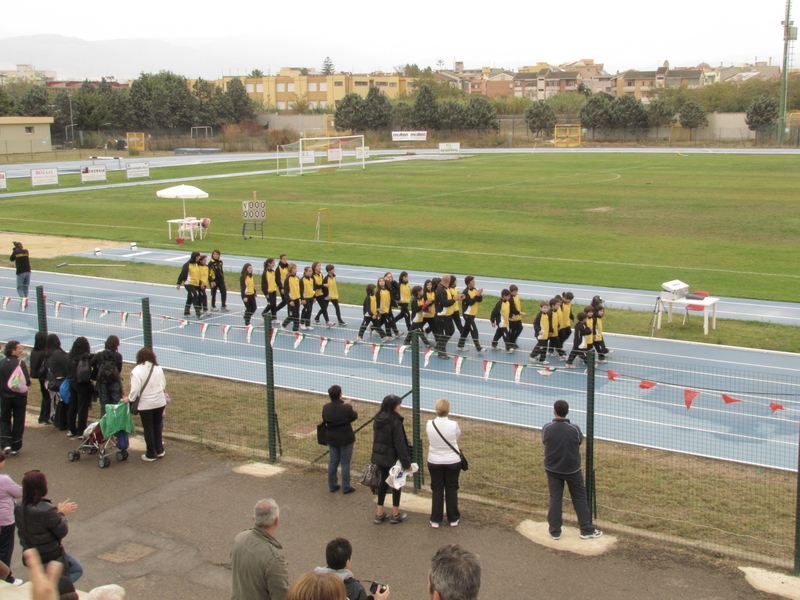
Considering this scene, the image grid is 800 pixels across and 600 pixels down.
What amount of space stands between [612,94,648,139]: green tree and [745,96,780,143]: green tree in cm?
1182

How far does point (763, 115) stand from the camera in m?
88.6

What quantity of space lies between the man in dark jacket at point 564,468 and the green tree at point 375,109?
308 feet

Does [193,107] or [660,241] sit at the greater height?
[193,107]

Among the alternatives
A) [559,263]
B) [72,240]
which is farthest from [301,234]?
[559,263]

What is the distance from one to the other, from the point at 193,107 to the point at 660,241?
8230 cm

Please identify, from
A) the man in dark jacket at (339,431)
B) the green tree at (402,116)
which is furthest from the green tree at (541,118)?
the man in dark jacket at (339,431)

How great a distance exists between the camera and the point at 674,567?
7379mm

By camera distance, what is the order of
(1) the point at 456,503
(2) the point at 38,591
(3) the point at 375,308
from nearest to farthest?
(2) the point at 38,591 < (1) the point at 456,503 < (3) the point at 375,308

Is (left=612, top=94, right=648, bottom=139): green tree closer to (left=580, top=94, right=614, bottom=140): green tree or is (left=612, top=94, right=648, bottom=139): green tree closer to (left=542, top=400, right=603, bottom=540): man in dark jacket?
(left=580, top=94, right=614, bottom=140): green tree

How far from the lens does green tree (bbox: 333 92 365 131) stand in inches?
3863

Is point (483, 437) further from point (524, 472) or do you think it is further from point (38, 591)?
point (38, 591)

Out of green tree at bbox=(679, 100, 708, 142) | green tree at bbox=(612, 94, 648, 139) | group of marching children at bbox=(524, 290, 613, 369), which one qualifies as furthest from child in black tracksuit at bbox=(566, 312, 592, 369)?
green tree at bbox=(679, 100, 708, 142)

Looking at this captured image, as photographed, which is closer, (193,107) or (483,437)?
(483,437)

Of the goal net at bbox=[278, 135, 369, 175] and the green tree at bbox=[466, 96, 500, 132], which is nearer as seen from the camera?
the goal net at bbox=[278, 135, 369, 175]
